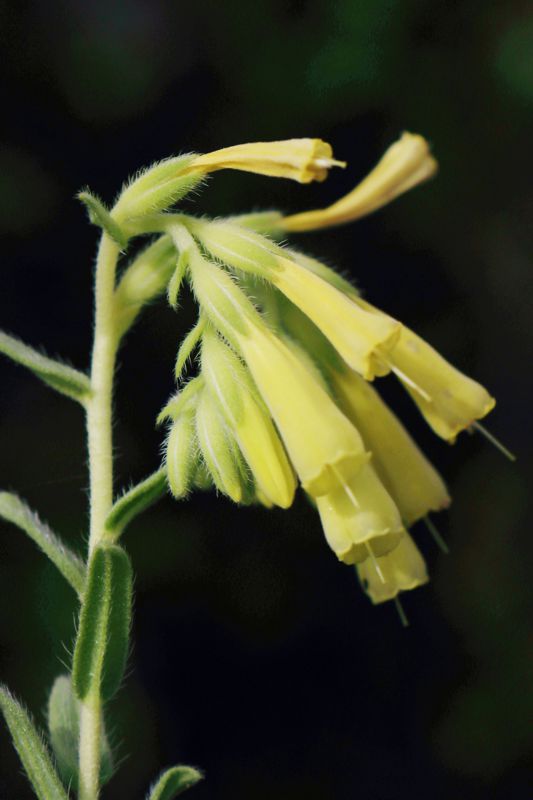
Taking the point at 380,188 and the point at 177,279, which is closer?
the point at 177,279

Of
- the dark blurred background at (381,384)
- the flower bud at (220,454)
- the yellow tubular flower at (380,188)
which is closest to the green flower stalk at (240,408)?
the flower bud at (220,454)

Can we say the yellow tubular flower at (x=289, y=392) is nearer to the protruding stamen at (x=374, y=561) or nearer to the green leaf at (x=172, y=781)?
the protruding stamen at (x=374, y=561)

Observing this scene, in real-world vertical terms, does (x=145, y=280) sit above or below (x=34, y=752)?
above

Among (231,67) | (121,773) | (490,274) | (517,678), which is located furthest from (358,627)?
(231,67)

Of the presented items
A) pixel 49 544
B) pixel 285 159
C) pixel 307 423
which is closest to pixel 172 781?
pixel 49 544

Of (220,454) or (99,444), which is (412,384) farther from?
(99,444)

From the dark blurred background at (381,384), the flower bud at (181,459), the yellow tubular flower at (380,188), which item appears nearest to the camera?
the flower bud at (181,459)
